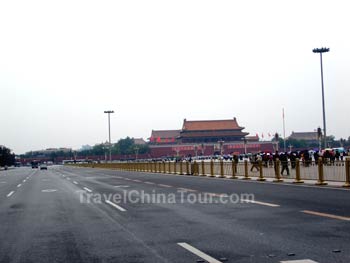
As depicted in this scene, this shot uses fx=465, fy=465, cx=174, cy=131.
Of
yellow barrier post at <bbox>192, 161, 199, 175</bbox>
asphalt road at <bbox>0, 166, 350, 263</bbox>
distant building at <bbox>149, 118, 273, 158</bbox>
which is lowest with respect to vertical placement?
asphalt road at <bbox>0, 166, 350, 263</bbox>

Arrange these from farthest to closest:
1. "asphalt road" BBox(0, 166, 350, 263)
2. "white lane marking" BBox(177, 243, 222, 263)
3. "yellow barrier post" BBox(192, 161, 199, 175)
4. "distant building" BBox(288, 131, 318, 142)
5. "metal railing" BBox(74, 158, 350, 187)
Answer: "distant building" BBox(288, 131, 318, 142) → "yellow barrier post" BBox(192, 161, 199, 175) → "metal railing" BBox(74, 158, 350, 187) → "asphalt road" BBox(0, 166, 350, 263) → "white lane marking" BBox(177, 243, 222, 263)

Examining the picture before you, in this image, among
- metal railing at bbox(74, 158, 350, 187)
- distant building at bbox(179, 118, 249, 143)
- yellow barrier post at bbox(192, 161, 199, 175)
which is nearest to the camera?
metal railing at bbox(74, 158, 350, 187)

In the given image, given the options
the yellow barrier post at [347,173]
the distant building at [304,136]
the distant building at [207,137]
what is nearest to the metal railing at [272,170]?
the yellow barrier post at [347,173]

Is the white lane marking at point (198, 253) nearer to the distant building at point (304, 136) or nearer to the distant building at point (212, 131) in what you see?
the distant building at point (212, 131)

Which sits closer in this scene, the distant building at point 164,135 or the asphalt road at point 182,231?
the asphalt road at point 182,231

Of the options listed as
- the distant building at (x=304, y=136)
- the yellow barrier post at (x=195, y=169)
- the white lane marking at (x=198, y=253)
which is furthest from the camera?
the distant building at (x=304, y=136)

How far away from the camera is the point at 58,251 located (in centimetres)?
729

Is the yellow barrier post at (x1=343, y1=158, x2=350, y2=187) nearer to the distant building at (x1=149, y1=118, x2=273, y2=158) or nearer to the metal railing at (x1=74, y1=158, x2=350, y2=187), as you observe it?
the metal railing at (x1=74, y1=158, x2=350, y2=187)

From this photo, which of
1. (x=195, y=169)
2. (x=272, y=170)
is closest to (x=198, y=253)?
(x=272, y=170)

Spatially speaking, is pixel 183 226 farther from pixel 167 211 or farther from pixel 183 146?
pixel 183 146

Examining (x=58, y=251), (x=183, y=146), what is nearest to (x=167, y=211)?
(x=58, y=251)

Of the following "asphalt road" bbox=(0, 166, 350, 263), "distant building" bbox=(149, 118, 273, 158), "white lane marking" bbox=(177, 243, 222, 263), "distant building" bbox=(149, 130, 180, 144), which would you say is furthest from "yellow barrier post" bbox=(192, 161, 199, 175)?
"distant building" bbox=(149, 130, 180, 144)

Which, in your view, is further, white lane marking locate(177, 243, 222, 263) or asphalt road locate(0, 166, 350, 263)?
asphalt road locate(0, 166, 350, 263)

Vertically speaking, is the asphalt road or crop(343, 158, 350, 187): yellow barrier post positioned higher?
crop(343, 158, 350, 187): yellow barrier post
